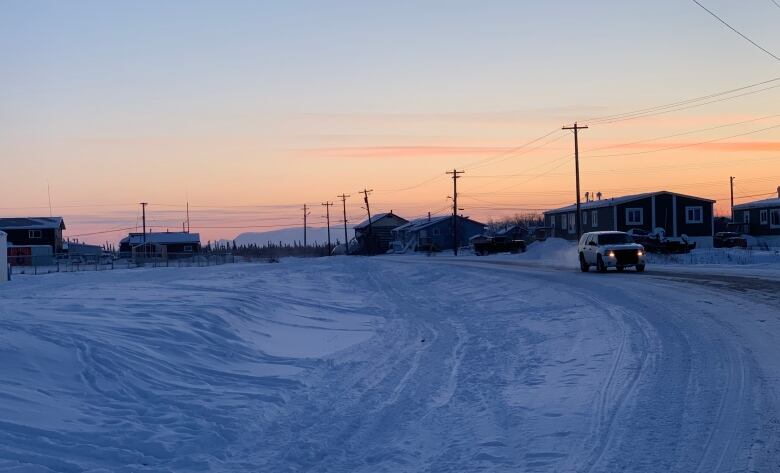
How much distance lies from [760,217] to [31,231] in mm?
85697

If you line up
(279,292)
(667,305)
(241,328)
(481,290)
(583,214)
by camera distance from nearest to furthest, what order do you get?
1. (241,328)
2. (667,305)
3. (279,292)
4. (481,290)
5. (583,214)

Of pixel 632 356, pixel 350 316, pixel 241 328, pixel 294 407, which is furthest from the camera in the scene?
pixel 350 316

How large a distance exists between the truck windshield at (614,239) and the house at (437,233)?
259ft

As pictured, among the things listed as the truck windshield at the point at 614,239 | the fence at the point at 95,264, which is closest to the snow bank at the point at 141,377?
the truck windshield at the point at 614,239

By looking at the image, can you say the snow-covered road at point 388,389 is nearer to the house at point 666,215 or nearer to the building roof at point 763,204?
the house at point 666,215

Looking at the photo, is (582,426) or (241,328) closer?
(582,426)

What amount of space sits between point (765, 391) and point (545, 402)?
2604 millimetres

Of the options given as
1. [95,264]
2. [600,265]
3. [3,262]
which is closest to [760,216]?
[600,265]

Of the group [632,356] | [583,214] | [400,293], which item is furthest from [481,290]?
[583,214]

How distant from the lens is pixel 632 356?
13.0 metres

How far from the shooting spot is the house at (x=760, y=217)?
8606 cm

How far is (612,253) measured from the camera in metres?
34.3

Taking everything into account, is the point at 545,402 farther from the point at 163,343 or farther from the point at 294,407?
the point at 163,343

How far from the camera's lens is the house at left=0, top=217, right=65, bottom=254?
101m
